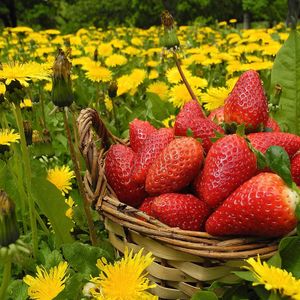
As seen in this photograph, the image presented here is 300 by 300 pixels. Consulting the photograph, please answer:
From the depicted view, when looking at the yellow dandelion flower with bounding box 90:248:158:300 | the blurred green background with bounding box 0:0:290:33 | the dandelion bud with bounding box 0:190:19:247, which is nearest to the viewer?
the dandelion bud with bounding box 0:190:19:247

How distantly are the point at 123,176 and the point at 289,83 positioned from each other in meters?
0.76

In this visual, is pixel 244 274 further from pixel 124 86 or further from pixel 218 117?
pixel 124 86

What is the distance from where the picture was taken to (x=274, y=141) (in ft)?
4.33

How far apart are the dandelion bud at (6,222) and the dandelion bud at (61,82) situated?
414 millimetres

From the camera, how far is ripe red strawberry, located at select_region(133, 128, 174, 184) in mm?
1393

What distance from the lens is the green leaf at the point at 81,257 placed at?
1.29 meters

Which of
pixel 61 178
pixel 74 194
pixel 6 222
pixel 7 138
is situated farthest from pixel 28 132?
pixel 6 222

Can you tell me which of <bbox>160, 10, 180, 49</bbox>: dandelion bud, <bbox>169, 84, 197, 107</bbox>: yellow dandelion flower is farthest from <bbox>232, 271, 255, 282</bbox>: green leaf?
<bbox>169, 84, 197, 107</bbox>: yellow dandelion flower

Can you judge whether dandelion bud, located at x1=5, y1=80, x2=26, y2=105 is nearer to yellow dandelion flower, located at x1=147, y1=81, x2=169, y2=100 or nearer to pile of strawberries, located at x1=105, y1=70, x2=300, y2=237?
pile of strawberries, located at x1=105, y1=70, x2=300, y2=237

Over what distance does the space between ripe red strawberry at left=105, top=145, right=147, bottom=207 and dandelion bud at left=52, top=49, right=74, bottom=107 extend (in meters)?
0.29

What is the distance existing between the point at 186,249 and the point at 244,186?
19 cm

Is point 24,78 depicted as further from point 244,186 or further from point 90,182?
point 244,186

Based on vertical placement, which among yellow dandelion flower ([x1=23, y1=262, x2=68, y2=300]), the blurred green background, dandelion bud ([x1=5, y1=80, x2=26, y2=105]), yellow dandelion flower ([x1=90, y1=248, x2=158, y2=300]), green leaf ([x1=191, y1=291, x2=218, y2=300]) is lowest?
the blurred green background

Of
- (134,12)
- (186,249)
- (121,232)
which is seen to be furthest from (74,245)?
(134,12)
